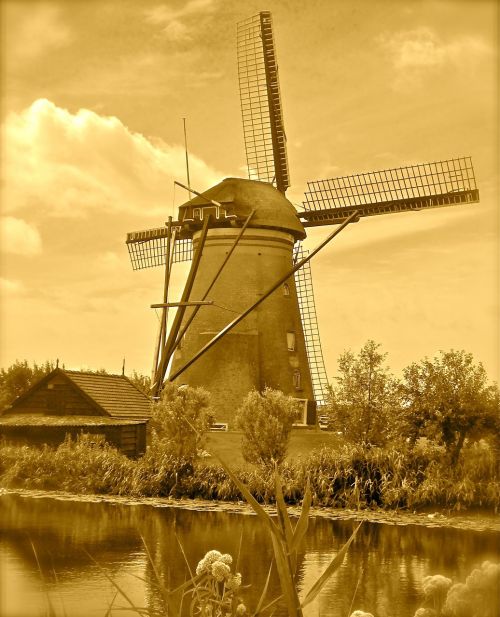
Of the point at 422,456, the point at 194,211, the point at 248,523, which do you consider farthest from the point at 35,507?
the point at 194,211

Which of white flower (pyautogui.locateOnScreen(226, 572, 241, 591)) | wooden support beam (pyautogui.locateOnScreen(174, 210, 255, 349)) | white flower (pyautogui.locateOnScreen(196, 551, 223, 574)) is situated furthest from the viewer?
wooden support beam (pyautogui.locateOnScreen(174, 210, 255, 349))

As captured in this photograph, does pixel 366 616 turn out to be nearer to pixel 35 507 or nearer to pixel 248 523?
pixel 248 523

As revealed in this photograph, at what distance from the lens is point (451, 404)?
17719mm

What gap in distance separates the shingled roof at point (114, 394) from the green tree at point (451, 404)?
7475 mm

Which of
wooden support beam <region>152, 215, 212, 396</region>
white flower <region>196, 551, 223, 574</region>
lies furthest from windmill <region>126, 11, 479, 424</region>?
white flower <region>196, 551, 223, 574</region>

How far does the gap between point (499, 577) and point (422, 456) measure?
1352 centimetres

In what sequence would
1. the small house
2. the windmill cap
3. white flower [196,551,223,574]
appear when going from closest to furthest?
white flower [196,551,223,574] < the small house < the windmill cap

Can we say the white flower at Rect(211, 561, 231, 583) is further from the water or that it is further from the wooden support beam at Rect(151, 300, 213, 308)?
the wooden support beam at Rect(151, 300, 213, 308)

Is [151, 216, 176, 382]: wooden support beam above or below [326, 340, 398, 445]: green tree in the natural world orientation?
above

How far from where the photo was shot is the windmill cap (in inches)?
944

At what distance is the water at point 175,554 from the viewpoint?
8.34 meters

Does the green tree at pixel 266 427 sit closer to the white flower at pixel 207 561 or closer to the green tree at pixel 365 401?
the green tree at pixel 365 401

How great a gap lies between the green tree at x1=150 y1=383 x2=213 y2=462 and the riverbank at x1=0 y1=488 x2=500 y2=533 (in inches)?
54.6

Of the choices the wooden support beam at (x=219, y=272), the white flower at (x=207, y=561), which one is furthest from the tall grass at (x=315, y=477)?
the white flower at (x=207, y=561)
